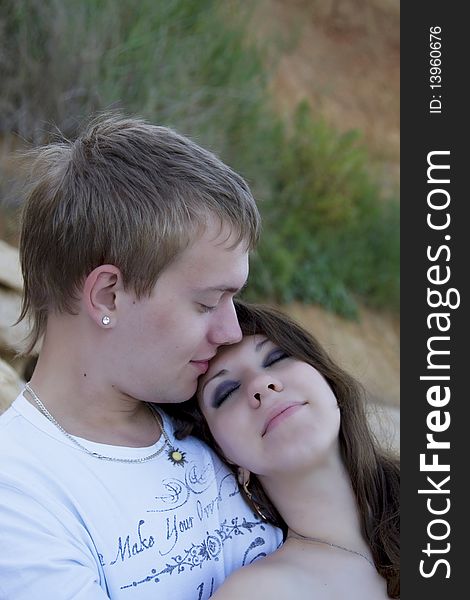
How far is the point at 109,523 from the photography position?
1.94 meters

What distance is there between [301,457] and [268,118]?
503cm

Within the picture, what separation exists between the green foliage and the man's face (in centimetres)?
145

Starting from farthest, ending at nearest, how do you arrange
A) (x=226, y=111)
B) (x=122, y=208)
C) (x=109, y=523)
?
(x=226, y=111) < (x=122, y=208) < (x=109, y=523)

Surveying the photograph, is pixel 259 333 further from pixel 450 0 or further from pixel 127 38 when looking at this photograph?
pixel 127 38

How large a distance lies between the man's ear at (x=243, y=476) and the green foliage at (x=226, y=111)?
1.62 m

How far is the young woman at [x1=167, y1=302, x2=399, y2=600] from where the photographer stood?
2111 mm

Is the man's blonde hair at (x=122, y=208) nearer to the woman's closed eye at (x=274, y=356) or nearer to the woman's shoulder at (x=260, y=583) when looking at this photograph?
the woman's closed eye at (x=274, y=356)

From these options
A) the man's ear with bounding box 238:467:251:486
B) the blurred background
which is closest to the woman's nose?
the man's ear with bounding box 238:467:251:486

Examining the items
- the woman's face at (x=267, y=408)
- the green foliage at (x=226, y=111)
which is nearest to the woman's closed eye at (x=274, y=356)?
the woman's face at (x=267, y=408)

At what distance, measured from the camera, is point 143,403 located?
231 centimetres

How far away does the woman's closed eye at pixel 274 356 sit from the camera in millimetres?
2297

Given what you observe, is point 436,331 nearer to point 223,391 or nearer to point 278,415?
point 278,415

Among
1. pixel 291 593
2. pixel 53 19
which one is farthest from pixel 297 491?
pixel 53 19

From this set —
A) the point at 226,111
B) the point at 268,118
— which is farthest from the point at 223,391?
the point at 268,118
